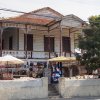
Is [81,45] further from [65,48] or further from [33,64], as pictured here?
[65,48]

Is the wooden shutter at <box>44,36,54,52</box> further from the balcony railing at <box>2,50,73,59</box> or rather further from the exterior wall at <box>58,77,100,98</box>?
the exterior wall at <box>58,77,100,98</box>

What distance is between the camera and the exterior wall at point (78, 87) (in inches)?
982

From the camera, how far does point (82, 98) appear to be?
80.6ft

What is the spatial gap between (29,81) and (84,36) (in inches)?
234

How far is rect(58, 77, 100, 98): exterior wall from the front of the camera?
24953mm

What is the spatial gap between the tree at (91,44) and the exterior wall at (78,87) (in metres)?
1.25

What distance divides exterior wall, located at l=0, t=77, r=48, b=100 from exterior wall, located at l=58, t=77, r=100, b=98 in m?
1.41

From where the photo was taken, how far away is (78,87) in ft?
83.7

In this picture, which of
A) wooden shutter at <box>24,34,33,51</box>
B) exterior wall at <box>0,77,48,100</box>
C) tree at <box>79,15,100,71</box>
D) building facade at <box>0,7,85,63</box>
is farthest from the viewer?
wooden shutter at <box>24,34,33,51</box>

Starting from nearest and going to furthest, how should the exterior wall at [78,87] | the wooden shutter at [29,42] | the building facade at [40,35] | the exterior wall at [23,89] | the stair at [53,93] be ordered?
the exterior wall at [23,89]
the stair at [53,93]
the exterior wall at [78,87]
the building facade at [40,35]
the wooden shutter at [29,42]

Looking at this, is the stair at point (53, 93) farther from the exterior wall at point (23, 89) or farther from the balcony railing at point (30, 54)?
the balcony railing at point (30, 54)

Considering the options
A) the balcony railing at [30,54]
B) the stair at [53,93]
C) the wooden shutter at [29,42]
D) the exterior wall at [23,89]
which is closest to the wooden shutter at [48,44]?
the balcony railing at [30,54]

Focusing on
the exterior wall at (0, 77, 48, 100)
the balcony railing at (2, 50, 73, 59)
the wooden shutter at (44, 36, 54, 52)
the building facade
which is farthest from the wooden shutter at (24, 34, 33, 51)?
the exterior wall at (0, 77, 48, 100)

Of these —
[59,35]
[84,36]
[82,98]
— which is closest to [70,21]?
[59,35]
